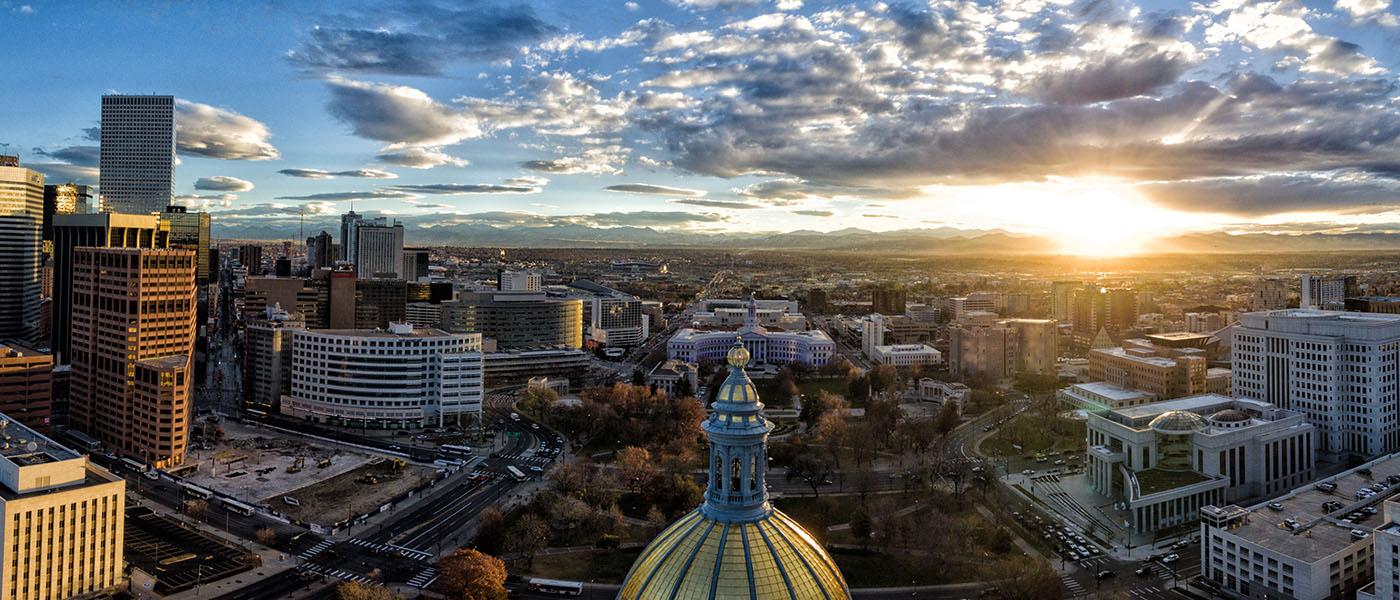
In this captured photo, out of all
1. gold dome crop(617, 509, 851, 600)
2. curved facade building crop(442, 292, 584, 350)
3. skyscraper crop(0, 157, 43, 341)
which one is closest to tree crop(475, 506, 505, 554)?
gold dome crop(617, 509, 851, 600)

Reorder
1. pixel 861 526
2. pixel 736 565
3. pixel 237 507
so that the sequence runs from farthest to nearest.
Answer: pixel 237 507 → pixel 861 526 → pixel 736 565

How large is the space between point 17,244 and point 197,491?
85.2 meters

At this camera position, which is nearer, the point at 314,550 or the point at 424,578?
the point at 424,578

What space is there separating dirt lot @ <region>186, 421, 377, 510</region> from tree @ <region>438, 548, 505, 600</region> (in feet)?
74.0

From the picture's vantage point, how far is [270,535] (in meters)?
47.1

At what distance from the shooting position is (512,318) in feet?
378

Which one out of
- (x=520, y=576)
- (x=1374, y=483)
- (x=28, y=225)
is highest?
(x=28, y=225)

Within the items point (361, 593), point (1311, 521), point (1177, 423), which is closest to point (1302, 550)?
point (1311, 521)

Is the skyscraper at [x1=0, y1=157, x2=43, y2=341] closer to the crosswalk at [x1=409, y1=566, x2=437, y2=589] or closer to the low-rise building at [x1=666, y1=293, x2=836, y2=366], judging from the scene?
the low-rise building at [x1=666, y1=293, x2=836, y2=366]

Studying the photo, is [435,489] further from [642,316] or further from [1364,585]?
[642,316]

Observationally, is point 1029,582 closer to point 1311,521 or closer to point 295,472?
point 1311,521

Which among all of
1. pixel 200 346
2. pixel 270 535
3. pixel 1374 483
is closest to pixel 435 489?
pixel 270 535

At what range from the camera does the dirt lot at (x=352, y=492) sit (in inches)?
2048

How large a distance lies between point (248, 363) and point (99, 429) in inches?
781
